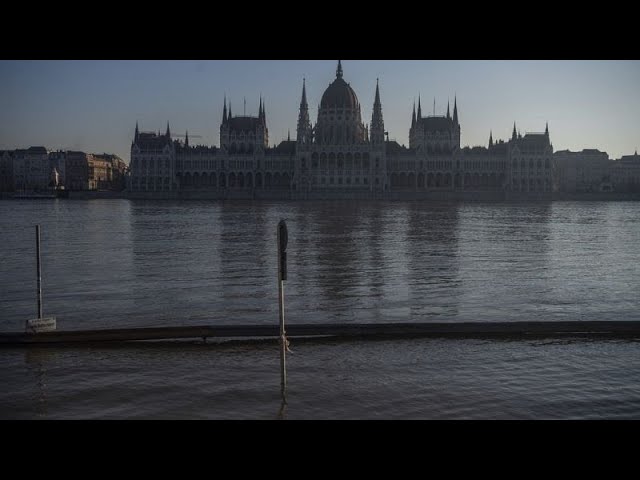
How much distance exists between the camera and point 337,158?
129 metres

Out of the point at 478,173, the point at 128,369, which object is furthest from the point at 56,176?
the point at 128,369

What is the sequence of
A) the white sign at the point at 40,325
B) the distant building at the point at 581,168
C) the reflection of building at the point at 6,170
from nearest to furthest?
the white sign at the point at 40,325
the reflection of building at the point at 6,170
the distant building at the point at 581,168

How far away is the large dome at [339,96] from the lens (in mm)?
135000

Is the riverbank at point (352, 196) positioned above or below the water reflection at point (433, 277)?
above

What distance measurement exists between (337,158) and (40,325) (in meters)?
121

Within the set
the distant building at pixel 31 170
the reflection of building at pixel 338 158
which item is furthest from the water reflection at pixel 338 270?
the distant building at pixel 31 170

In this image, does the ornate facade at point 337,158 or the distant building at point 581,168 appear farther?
the distant building at point 581,168

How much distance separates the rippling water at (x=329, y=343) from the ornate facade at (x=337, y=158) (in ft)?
348

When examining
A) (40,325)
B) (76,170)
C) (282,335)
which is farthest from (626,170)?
(282,335)

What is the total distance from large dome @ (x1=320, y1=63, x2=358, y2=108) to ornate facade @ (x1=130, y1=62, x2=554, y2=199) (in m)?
0.20

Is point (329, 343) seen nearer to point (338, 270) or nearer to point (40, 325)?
point (40, 325)

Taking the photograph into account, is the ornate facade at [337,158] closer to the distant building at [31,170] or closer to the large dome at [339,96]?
the large dome at [339,96]

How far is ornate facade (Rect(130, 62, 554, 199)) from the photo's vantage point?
131000 mm

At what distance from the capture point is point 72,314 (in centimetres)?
1257
